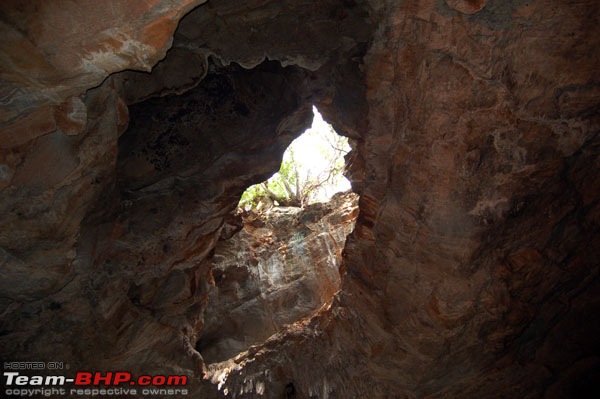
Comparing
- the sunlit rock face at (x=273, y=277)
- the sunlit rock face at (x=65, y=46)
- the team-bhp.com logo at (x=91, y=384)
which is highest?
the sunlit rock face at (x=273, y=277)

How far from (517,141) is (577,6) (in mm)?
1242

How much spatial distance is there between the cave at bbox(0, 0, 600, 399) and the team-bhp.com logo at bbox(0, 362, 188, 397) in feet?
0.25

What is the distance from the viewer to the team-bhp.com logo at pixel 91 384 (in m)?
4.85

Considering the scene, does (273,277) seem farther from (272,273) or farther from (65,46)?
(65,46)

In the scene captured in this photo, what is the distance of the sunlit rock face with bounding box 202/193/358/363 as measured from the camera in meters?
9.55

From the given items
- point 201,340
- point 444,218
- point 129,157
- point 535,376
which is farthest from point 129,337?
point 535,376

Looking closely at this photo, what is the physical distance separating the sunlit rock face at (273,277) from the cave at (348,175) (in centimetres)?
279

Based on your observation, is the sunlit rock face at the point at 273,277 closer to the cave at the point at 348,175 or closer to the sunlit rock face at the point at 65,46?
the cave at the point at 348,175

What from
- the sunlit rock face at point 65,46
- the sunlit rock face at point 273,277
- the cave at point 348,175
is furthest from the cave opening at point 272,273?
the sunlit rock face at point 65,46

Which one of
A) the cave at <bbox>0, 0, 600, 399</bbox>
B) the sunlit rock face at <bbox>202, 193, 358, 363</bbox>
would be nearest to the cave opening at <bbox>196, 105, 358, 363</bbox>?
the sunlit rock face at <bbox>202, 193, 358, 363</bbox>

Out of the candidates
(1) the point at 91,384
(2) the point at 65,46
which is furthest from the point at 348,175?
(1) the point at 91,384

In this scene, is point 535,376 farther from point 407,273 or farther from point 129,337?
point 129,337

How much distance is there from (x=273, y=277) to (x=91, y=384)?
16.8 feet

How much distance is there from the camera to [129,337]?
5688mm
